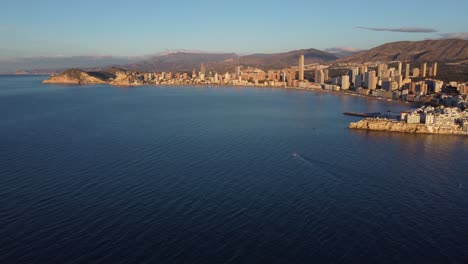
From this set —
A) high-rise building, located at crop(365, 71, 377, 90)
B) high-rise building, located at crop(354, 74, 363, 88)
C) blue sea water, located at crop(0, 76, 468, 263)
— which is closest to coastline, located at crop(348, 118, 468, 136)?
blue sea water, located at crop(0, 76, 468, 263)

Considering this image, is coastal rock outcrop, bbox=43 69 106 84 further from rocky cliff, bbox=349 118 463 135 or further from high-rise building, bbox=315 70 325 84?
rocky cliff, bbox=349 118 463 135

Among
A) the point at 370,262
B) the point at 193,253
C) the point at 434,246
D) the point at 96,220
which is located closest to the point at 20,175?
the point at 96,220

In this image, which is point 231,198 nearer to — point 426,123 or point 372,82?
point 426,123

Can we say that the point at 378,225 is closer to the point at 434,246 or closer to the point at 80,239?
the point at 434,246

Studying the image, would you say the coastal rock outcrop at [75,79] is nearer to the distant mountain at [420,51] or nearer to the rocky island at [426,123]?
the rocky island at [426,123]

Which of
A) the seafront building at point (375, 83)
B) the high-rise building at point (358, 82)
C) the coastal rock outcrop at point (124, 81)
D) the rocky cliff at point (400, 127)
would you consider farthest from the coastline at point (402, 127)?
the coastal rock outcrop at point (124, 81)

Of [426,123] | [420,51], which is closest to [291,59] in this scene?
[420,51]
